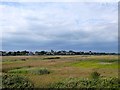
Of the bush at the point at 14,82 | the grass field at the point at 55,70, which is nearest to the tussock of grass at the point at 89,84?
the grass field at the point at 55,70

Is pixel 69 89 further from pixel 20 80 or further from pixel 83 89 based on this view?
pixel 20 80

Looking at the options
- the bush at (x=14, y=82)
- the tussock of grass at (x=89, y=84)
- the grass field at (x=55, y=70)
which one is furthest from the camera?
the grass field at (x=55, y=70)

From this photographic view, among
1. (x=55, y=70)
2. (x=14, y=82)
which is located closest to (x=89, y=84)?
(x=14, y=82)

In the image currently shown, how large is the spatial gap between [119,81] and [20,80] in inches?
315

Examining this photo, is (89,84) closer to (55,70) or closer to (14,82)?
(14,82)

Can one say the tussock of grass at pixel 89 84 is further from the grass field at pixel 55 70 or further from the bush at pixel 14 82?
the bush at pixel 14 82

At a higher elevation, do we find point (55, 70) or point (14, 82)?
point (14, 82)

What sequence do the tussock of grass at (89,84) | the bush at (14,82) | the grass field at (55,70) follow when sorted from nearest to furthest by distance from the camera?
the bush at (14,82) → the tussock of grass at (89,84) → the grass field at (55,70)

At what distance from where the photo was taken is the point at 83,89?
2512 cm

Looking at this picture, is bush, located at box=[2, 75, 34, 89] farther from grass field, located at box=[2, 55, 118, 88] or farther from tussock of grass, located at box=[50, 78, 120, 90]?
tussock of grass, located at box=[50, 78, 120, 90]

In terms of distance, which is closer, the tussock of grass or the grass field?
the tussock of grass

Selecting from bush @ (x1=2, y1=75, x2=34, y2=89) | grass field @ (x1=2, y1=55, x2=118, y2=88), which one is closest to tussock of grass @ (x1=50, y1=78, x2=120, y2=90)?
grass field @ (x1=2, y1=55, x2=118, y2=88)

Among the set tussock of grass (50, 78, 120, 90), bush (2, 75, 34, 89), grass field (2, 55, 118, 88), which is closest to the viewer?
bush (2, 75, 34, 89)

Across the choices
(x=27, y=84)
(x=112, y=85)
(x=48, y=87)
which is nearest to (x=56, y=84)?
(x=48, y=87)
